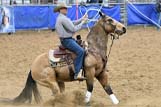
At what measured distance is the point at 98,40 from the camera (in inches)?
332

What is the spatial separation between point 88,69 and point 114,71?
4325mm

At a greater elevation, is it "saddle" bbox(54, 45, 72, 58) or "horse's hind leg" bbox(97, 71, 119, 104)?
"saddle" bbox(54, 45, 72, 58)

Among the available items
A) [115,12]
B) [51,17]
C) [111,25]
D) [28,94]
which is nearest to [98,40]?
[111,25]

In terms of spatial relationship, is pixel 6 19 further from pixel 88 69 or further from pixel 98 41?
pixel 88 69

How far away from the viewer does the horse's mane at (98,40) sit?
8.34 meters

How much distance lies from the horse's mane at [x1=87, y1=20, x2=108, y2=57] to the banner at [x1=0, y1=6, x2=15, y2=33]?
14.4 meters

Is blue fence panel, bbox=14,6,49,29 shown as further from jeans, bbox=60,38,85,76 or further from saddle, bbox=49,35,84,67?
jeans, bbox=60,38,85,76

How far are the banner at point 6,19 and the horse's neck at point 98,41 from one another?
14.4 meters

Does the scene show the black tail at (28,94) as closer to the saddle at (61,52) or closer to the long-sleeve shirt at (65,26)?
the saddle at (61,52)

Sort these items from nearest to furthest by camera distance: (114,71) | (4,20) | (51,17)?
(114,71) → (4,20) → (51,17)

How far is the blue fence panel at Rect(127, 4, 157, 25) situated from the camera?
25734mm

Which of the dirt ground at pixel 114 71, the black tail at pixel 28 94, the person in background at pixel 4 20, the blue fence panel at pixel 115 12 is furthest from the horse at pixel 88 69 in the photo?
the blue fence panel at pixel 115 12

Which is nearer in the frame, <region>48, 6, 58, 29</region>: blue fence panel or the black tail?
the black tail

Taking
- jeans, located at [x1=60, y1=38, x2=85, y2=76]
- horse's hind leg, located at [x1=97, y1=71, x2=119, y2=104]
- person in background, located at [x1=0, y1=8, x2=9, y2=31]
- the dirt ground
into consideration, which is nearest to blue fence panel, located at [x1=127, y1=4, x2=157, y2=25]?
the dirt ground
